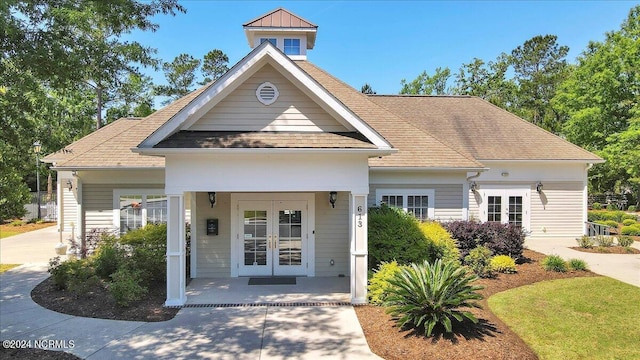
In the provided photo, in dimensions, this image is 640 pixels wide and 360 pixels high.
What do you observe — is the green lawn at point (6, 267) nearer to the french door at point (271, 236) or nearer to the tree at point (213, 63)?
the french door at point (271, 236)

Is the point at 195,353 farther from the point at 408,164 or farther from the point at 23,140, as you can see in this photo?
the point at 408,164

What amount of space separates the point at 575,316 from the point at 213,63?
3893cm

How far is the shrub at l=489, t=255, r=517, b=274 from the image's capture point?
→ 11094 millimetres

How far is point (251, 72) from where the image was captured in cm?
885

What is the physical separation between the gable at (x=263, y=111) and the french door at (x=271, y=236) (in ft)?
9.03

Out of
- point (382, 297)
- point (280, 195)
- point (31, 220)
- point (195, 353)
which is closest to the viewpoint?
point (195, 353)

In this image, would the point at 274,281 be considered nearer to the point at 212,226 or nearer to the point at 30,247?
the point at 212,226

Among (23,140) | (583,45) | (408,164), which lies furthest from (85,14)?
(583,45)

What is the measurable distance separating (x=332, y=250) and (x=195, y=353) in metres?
5.58

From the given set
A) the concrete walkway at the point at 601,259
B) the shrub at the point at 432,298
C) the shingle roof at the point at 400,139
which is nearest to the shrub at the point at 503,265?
the concrete walkway at the point at 601,259

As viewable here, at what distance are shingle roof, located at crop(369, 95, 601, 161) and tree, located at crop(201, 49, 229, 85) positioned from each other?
2593 centimetres

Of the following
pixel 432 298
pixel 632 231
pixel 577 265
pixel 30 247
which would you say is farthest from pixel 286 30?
pixel 632 231

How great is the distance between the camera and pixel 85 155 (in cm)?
1222

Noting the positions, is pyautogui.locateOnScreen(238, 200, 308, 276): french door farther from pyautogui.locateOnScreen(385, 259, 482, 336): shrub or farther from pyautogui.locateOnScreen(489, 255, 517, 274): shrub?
pyautogui.locateOnScreen(489, 255, 517, 274): shrub
